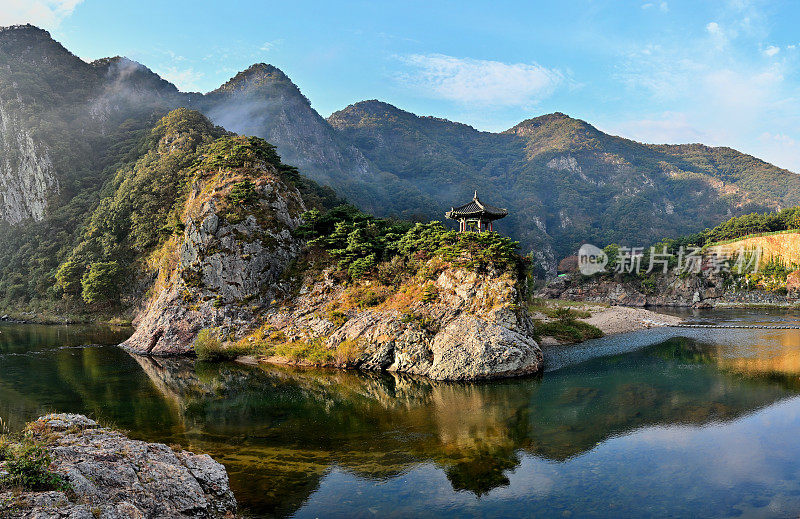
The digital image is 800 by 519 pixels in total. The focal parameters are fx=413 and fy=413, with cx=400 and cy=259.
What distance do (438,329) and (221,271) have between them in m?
23.9

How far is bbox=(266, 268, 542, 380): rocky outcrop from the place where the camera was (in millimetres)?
31531

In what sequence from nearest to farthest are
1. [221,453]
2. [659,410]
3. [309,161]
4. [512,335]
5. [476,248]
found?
1. [221,453]
2. [659,410]
3. [512,335]
4. [476,248]
5. [309,161]

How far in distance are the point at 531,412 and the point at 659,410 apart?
24.0 ft

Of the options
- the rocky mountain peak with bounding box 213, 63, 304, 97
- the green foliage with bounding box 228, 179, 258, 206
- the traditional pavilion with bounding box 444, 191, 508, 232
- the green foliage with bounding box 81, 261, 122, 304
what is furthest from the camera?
the rocky mountain peak with bounding box 213, 63, 304, 97

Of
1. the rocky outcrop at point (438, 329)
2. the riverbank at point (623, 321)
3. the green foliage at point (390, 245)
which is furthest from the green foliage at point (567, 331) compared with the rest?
the green foliage at point (390, 245)

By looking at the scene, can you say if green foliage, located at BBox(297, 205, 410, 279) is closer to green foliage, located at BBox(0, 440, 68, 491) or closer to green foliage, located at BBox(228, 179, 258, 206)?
green foliage, located at BBox(228, 179, 258, 206)

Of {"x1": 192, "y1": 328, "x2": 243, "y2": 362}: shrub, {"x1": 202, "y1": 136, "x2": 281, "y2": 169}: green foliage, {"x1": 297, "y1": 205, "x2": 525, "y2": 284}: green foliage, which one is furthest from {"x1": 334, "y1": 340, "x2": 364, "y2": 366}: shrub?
{"x1": 202, "y1": 136, "x2": 281, "y2": 169}: green foliage

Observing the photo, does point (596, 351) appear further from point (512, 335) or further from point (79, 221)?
point (79, 221)

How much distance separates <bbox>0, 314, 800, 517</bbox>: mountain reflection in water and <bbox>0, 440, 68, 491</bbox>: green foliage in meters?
6.02

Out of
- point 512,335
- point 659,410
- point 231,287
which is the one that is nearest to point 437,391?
point 512,335

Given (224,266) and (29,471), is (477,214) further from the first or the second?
(29,471)

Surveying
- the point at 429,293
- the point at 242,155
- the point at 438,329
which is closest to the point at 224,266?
the point at 242,155

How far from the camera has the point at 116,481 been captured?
1123 centimetres

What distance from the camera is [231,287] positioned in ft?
140
